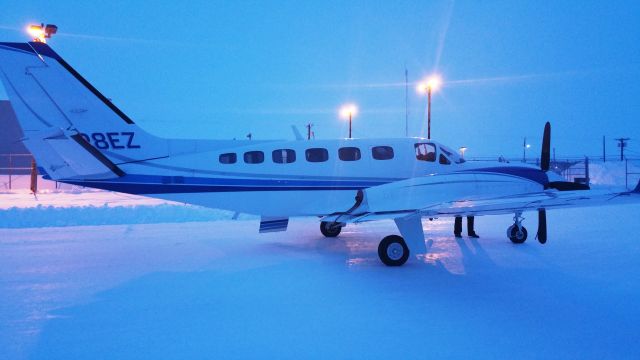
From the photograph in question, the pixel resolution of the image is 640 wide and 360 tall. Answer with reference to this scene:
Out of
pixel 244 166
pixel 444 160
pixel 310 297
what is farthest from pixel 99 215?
pixel 444 160

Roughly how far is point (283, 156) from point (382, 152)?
256 cm

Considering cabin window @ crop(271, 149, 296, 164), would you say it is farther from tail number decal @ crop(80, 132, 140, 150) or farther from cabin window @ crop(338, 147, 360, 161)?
tail number decal @ crop(80, 132, 140, 150)

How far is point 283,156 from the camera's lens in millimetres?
10078

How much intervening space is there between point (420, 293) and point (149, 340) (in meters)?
3.98

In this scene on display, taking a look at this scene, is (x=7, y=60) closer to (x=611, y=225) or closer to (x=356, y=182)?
(x=356, y=182)

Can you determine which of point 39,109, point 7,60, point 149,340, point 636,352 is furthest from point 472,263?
point 7,60

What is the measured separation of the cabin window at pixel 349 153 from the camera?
10.3 metres

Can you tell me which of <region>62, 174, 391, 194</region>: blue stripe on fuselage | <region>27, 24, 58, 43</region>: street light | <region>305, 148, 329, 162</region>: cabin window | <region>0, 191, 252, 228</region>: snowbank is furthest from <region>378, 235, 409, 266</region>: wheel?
<region>27, 24, 58, 43</region>: street light

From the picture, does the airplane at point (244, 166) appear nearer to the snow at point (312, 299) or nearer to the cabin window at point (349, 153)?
the cabin window at point (349, 153)

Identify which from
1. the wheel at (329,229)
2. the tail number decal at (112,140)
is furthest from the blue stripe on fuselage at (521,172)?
the tail number decal at (112,140)

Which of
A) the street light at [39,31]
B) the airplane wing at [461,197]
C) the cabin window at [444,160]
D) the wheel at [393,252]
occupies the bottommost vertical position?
the wheel at [393,252]

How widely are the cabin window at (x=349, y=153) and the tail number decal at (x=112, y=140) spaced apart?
16.6 ft

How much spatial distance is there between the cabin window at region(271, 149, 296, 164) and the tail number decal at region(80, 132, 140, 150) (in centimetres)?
335

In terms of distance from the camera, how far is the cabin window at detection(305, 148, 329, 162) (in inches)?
401
